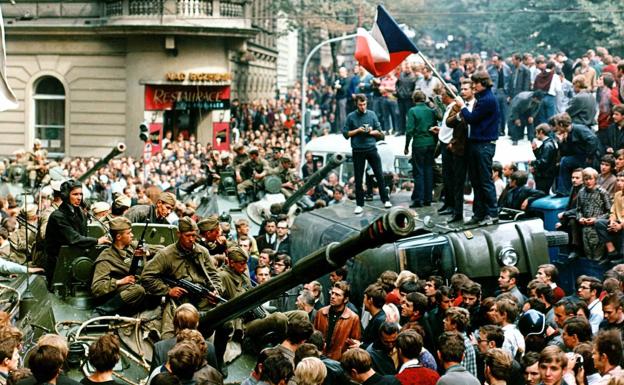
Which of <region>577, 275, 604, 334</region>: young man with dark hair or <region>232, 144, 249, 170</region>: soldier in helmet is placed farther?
<region>232, 144, 249, 170</region>: soldier in helmet

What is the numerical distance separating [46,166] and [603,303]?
54.1 ft

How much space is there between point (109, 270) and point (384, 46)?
685 centimetres

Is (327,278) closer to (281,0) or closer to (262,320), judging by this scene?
(262,320)

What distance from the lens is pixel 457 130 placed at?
16016mm

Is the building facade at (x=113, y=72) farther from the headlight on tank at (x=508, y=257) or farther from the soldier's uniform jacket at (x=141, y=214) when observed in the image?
the headlight on tank at (x=508, y=257)

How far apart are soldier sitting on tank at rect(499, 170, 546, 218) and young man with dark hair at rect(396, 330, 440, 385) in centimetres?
772

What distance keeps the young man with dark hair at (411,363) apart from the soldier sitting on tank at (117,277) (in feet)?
9.33

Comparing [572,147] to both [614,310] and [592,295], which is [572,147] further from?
[614,310]

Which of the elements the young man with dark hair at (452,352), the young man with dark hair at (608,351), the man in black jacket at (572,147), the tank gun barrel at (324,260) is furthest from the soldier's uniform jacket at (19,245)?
the young man with dark hair at (608,351)

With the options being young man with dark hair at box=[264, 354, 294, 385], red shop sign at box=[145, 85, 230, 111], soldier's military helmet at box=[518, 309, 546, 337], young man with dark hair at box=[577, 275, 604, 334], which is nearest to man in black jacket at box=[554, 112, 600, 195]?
young man with dark hair at box=[577, 275, 604, 334]

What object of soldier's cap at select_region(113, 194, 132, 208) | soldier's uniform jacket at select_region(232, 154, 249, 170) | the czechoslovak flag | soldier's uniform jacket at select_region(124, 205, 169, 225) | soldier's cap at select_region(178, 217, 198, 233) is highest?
the czechoslovak flag

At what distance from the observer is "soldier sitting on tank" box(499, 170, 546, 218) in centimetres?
1808

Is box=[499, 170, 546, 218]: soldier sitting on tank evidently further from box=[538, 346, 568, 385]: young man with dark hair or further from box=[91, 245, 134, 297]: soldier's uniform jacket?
box=[538, 346, 568, 385]: young man with dark hair

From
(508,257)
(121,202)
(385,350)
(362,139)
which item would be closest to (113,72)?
(362,139)
